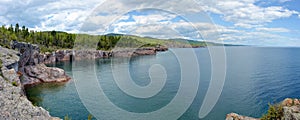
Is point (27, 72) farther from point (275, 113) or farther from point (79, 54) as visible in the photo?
point (79, 54)

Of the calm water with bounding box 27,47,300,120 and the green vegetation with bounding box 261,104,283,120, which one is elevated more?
the green vegetation with bounding box 261,104,283,120

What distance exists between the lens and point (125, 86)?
64.4 metres

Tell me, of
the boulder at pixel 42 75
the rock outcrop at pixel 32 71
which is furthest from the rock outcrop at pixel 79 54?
the boulder at pixel 42 75

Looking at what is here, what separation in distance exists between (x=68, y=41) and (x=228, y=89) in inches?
4443

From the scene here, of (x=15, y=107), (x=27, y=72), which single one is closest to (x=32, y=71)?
(x=27, y=72)

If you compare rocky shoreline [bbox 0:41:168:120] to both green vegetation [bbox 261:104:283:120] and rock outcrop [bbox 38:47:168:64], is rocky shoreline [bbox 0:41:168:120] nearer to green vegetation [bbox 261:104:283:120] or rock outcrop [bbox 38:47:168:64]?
rock outcrop [bbox 38:47:168:64]

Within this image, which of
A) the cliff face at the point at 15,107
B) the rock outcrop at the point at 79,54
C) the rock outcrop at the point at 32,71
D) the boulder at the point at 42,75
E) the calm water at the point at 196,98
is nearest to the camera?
the cliff face at the point at 15,107

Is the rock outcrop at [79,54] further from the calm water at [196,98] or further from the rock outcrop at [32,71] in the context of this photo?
the calm water at [196,98]

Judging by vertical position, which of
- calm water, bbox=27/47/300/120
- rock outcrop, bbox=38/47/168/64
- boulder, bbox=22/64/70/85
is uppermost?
rock outcrop, bbox=38/47/168/64

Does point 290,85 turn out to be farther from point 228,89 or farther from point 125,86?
point 125,86

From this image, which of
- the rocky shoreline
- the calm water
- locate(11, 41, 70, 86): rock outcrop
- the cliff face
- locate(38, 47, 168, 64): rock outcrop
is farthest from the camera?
locate(38, 47, 168, 64): rock outcrop

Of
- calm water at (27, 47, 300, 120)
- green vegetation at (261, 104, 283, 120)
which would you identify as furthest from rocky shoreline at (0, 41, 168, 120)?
green vegetation at (261, 104, 283, 120)

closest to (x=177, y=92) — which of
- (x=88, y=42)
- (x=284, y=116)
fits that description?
(x=284, y=116)

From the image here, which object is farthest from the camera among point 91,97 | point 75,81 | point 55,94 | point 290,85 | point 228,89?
point 75,81
